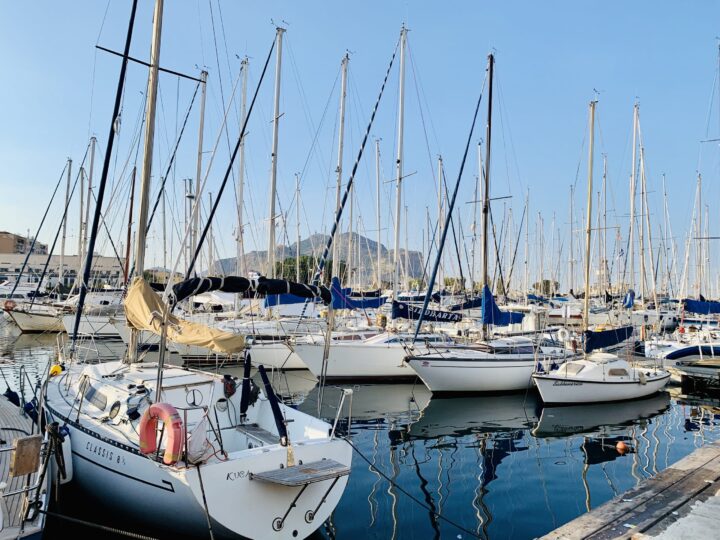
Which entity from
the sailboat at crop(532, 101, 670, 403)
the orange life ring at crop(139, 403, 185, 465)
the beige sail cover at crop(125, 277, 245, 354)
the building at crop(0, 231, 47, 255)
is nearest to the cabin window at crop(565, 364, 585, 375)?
the sailboat at crop(532, 101, 670, 403)

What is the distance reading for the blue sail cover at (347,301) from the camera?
2309 cm

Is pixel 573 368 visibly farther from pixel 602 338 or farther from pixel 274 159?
pixel 274 159

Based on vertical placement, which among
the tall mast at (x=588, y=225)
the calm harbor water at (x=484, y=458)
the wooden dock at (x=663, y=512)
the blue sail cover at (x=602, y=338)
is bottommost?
the calm harbor water at (x=484, y=458)

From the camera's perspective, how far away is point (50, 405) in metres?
9.92

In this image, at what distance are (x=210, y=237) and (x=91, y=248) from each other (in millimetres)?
23354

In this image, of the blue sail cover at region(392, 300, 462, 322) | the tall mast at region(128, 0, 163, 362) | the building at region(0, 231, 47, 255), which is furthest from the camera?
the building at region(0, 231, 47, 255)

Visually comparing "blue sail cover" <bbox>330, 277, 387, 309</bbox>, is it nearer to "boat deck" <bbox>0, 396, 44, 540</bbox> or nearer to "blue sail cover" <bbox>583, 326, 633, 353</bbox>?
"blue sail cover" <bbox>583, 326, 633, 353</bbox>

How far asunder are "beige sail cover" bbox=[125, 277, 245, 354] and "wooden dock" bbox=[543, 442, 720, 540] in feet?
19.9

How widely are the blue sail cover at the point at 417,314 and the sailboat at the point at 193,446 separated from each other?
11.6m

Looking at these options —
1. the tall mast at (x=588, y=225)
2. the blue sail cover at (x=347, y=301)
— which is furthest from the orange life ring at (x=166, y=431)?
the tall mast at (x=588, y=225)

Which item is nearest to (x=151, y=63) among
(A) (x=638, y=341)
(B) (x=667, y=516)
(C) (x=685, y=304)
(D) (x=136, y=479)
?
(D) (x=136, y=479)

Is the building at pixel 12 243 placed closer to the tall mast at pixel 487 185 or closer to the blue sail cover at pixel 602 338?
the tall mast at pixel 487 185

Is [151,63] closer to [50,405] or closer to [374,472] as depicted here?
[50,405]

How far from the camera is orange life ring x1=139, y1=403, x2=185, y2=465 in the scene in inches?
253
